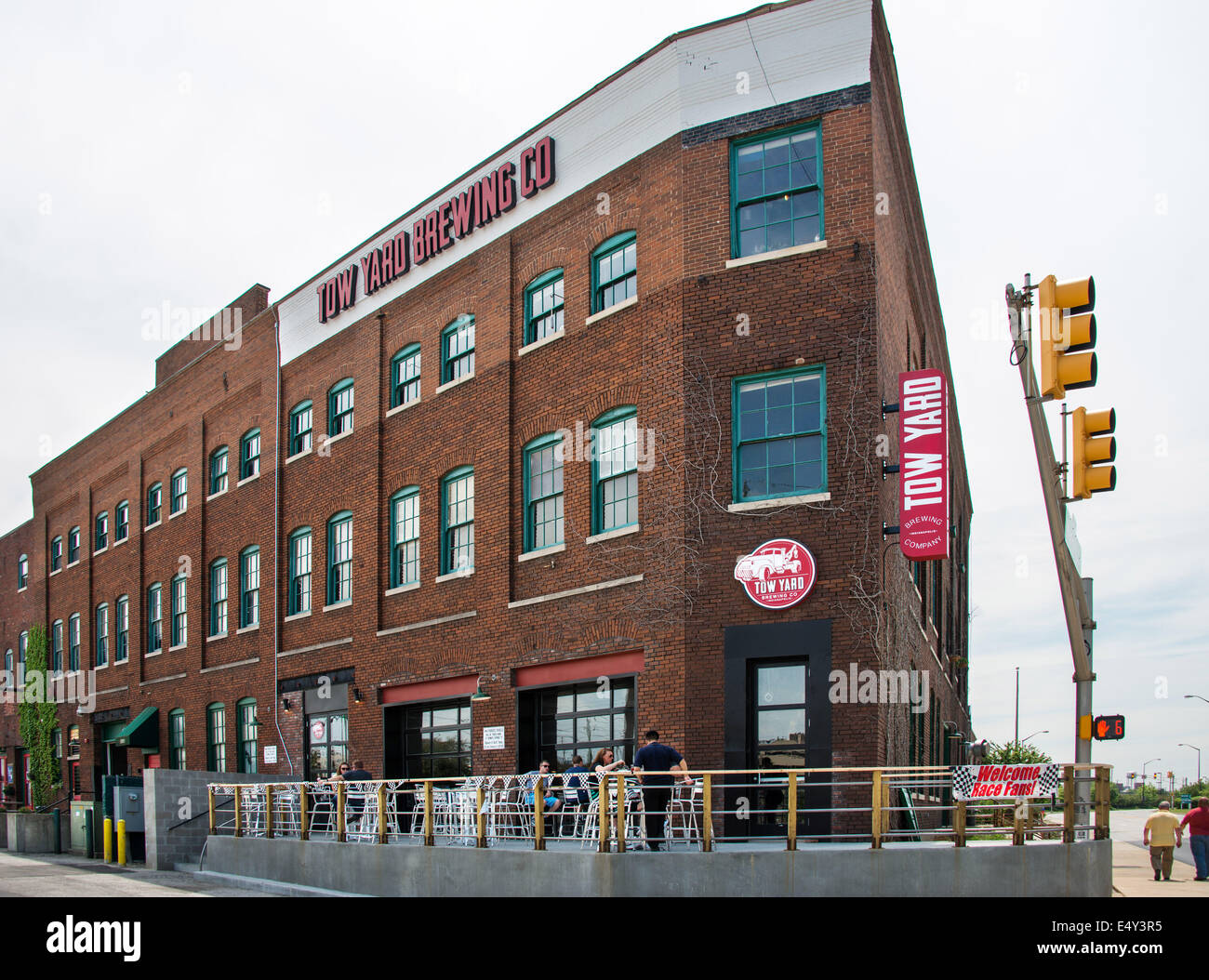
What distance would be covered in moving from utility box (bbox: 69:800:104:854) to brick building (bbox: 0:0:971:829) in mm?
3176

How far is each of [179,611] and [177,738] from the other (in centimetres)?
343

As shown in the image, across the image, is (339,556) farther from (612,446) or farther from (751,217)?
(751,217)

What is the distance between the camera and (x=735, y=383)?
18016 mm

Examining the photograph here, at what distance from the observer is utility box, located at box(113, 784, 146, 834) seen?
81.0 ft

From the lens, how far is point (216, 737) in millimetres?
31031

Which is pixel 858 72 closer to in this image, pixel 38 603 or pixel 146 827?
pixel 146 827

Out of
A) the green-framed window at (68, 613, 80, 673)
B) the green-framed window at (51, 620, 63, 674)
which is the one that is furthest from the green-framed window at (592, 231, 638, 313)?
the green-framed window at (51, 620, 63, 674)

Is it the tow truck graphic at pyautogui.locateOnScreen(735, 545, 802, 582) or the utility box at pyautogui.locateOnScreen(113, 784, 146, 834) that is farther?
the utility box at pyautogui.locateOnScreen(113, 784, 146, 834)

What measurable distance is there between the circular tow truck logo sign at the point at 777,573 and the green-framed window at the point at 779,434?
0.81 m

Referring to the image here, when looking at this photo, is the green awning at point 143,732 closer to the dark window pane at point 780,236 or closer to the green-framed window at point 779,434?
the green-framed window at point 779,434

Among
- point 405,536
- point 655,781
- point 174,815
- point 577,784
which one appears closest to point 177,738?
point 174,815

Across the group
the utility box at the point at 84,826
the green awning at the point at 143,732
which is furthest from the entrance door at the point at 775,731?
the green awning at the point at 143,732

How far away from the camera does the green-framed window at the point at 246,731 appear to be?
29.1 meters

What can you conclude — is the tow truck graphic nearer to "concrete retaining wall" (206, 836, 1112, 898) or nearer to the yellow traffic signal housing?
"concrete retaining wall" (206, 836, 1112, 898)
